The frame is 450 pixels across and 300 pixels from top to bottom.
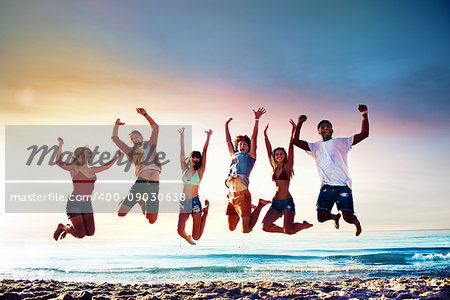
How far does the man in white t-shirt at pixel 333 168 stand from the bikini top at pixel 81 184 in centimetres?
473

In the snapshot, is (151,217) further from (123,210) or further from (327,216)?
(327,216)

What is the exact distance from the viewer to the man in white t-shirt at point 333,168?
25.8 ft

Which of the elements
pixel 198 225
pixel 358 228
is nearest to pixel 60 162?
pixel 198 225

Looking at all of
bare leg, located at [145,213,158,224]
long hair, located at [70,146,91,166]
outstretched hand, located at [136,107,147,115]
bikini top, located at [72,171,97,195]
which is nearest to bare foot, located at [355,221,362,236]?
bare leg, located at [145,213,158,224]

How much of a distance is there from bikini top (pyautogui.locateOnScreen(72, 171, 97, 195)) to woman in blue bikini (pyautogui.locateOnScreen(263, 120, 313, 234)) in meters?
4.00

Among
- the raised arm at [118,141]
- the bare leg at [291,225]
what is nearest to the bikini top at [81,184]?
the raised arm at [118,141]

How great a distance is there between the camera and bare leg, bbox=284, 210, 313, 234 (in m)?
7.98

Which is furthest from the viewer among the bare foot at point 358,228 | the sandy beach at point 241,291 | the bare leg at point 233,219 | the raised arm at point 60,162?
the bare leg at point 233,219

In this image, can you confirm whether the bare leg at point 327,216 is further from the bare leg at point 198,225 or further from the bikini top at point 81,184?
the bikini top at point 81,184

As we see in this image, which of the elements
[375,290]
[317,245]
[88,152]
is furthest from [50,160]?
[317,245]

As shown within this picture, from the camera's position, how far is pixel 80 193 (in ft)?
27.3

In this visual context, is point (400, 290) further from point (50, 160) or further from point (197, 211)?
point (50, 160)

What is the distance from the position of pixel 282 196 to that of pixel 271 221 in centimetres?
60

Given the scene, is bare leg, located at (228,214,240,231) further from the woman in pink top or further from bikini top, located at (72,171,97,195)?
bikini top, located at (72,171,97,195)
